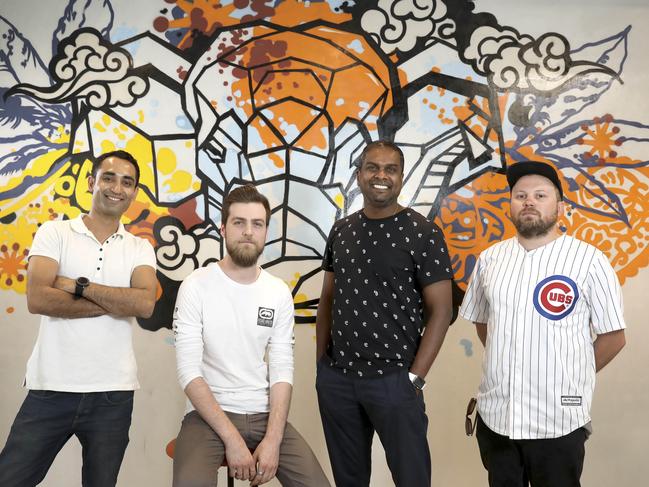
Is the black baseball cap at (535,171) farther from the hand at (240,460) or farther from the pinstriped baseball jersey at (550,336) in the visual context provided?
the hand at (240,460)

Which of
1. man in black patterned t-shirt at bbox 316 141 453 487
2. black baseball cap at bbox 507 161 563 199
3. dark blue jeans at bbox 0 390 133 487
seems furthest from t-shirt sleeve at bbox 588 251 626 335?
dark blue jeans at bbox 0 390 133 487

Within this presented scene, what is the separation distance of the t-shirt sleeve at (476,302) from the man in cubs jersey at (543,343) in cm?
18

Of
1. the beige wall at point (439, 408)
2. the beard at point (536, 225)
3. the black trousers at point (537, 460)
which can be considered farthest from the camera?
the beige wall at point (439, 408)

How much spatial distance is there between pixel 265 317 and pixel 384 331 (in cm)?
51

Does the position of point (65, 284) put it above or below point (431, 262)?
below

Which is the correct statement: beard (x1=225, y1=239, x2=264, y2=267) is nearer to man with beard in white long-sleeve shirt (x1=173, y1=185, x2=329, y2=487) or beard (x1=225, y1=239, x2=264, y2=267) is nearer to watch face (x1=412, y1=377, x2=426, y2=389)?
man with beard in white long-sleeve shirt (x1=173, y1=185, x2=329, y2=487)

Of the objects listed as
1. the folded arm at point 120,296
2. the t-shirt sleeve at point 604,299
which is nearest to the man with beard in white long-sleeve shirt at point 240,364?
the folded arm at point 120,296

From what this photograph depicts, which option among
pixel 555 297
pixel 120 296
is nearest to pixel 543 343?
pixel 555 297

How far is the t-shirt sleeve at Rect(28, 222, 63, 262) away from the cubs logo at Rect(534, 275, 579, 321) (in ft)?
6.36

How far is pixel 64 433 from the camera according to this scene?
97.2 inches

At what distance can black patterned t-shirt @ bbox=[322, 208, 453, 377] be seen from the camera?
2568 millimetres

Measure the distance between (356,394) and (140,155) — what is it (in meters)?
1.89

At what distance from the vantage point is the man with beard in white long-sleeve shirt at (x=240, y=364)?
228cm

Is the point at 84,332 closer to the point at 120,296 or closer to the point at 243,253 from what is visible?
the point at 120,296
